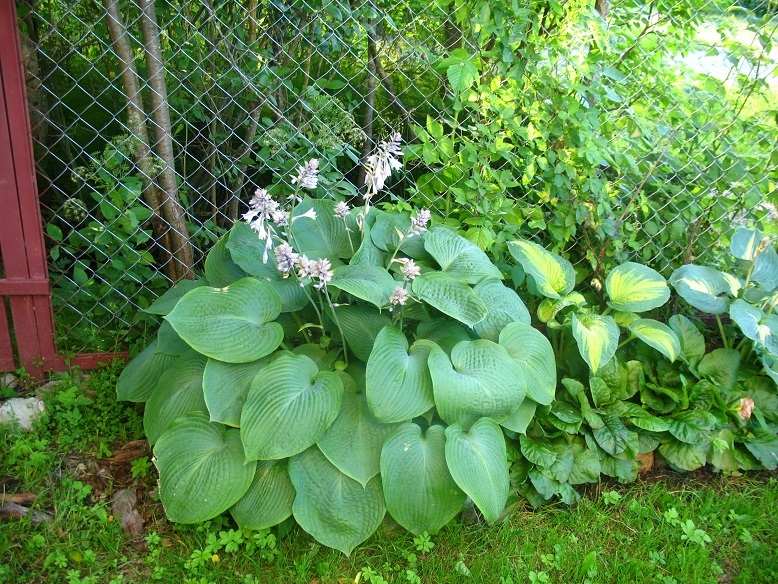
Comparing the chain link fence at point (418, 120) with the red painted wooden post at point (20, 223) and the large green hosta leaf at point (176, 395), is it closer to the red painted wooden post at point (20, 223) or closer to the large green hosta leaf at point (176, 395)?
the red painted wooden post at point (20, 223)

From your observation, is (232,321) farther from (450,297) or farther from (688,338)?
(688,338)

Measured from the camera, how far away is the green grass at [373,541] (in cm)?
216

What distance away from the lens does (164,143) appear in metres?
2.91

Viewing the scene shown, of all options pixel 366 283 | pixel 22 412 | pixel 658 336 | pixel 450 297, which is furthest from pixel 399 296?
pixel 22 412

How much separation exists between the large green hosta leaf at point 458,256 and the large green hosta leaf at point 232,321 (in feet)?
2.05

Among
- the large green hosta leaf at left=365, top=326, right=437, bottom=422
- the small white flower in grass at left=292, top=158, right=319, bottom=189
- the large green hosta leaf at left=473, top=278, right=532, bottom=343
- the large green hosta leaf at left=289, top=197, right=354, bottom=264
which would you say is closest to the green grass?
the large green hosta leaf at left=365, top=326, right=437, bottom=422

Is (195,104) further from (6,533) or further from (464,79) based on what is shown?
(6,533)

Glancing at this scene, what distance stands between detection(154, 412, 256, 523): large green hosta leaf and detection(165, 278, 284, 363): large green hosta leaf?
0.27 meters

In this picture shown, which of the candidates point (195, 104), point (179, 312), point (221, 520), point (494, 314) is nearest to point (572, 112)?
point (494, 314)

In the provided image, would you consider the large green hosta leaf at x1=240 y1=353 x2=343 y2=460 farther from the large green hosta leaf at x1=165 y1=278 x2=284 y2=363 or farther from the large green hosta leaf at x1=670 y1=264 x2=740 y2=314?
the large green hosta leaf at x1=670 y1=264 x2=740 y2=314

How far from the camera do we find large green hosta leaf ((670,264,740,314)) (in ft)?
9.61

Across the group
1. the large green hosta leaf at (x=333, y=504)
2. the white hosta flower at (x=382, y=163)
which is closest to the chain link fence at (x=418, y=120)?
the white hosta flower at (x=382, y=163)

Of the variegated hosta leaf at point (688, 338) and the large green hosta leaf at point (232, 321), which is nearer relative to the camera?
the large green hosta leaf at point (232, 321)

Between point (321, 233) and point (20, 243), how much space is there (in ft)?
3.70
